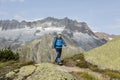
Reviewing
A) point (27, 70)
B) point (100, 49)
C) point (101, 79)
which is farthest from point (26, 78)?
point (100, 49)

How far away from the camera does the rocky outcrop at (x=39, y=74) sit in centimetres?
2062

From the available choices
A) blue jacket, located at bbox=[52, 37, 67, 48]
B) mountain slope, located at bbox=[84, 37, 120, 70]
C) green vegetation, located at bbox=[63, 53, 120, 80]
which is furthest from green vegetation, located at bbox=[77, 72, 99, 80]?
mountain slope, located at bbox=[84, 37, 120, 70]

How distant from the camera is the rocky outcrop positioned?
2062 centimetres

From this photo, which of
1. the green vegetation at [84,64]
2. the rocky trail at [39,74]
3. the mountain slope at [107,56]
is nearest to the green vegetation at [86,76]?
the rocky trail at [39,74]

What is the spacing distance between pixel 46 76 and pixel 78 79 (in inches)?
168

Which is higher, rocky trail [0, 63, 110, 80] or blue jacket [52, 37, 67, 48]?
blue jacket [52, 37, 67, 48]

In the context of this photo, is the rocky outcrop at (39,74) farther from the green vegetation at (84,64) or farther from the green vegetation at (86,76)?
the green vegetation at (84,64)

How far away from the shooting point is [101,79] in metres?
→ 26.5

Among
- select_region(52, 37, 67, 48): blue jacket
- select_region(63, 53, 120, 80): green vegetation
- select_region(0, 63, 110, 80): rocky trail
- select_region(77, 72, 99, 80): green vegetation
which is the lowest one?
select_region(63, 53, 120, 80): green vegetation

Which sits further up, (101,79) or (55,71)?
(55,71)

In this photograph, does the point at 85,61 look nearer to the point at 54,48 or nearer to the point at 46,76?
the point at 54,48

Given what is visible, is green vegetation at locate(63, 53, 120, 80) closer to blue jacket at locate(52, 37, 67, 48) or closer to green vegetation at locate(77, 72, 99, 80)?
blue jacket at locate(52, 37, 67, 48)

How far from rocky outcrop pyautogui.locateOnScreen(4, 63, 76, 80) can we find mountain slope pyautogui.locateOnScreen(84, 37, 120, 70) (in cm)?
1471

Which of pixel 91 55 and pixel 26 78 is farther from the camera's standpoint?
pixel 91 55
